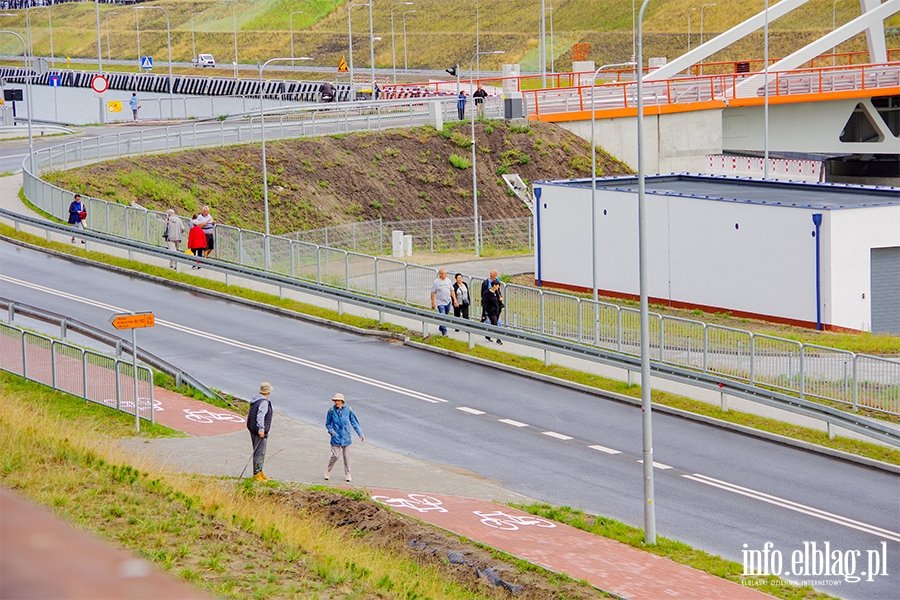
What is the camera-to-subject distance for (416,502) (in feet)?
54.1

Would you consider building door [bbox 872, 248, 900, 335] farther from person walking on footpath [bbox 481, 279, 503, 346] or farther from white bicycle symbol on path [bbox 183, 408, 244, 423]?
white bicycle symbol on path [bbox 183, 408, 244, 423]

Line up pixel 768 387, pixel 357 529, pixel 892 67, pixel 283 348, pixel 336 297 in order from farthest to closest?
pixel 892 67
pixel 336 297
pixel 283 348
pixel 768 387
pixel 357 529

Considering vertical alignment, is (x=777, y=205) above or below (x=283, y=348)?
above

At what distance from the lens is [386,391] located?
2338 cm

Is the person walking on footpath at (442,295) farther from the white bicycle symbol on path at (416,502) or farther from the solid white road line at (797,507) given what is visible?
the white bicycle symbol on path at (416,502)

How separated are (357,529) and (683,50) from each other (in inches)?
4027

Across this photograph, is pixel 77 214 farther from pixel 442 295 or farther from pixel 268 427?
pixel 268 427

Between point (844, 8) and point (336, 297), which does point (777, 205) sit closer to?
point (336, 297)

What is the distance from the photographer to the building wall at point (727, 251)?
30.5 meters

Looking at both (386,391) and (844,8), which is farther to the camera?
(844,8)

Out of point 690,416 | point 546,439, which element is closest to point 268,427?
point 546,439

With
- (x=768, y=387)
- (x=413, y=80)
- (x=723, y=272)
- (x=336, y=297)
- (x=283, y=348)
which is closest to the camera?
(x=768, y=387)

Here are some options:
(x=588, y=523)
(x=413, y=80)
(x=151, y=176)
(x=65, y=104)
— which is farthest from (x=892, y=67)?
(x=65, y=104)

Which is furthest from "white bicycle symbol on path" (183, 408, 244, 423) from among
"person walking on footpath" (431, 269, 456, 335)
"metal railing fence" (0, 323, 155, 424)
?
"person walking on footpath" (431, 269, 456, 335)
